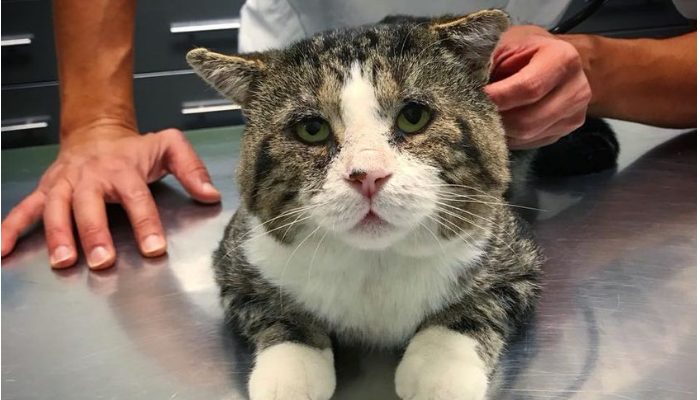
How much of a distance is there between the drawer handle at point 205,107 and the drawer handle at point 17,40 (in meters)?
0.58

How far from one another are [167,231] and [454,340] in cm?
74

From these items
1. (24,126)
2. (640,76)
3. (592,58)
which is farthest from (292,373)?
(24,126)

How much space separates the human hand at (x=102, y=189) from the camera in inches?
50.6

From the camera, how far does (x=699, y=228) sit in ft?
3.99

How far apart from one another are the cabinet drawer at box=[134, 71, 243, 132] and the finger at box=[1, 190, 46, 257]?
1.18 m

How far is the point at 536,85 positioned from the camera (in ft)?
3.44

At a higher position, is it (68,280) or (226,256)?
(226,256)

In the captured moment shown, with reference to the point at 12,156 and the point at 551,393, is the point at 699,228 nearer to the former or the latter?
the point at 551,393

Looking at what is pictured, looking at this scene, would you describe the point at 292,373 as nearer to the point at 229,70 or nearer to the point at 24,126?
the point at 229,70

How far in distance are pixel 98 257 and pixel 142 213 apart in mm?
138

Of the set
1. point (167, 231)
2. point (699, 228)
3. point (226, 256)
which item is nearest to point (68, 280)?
point (167, 231)

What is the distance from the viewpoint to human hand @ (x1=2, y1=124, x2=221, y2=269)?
129 centimetres

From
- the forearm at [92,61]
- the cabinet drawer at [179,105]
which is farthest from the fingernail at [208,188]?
the cabinet drawer at [179,105]

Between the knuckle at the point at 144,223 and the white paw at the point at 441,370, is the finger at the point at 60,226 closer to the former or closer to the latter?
the knuckle at the point at 144,223
